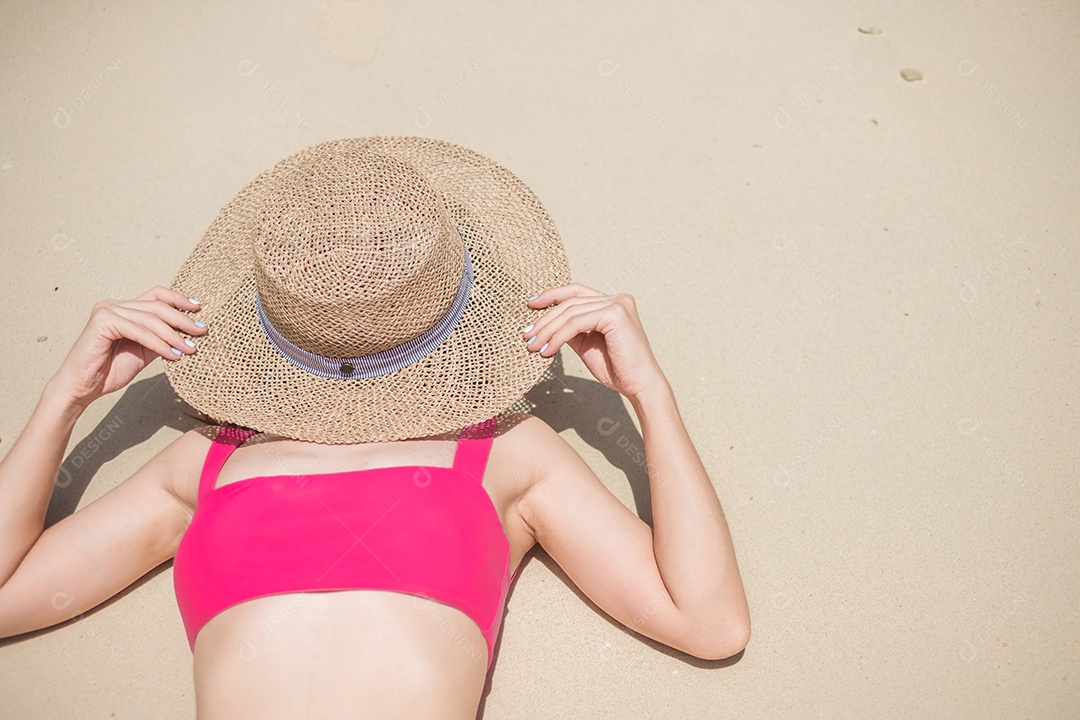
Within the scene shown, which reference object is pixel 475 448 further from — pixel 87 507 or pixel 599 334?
pixel 87 507

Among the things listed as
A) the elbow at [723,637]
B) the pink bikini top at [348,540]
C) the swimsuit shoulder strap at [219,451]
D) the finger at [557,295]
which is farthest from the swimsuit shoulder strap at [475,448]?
the elbow at [723,637]

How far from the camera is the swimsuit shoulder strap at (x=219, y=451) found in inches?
60.5

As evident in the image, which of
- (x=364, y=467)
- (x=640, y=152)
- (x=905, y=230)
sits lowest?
(x=905, y=230)

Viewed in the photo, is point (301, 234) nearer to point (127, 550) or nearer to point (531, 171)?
point (127, 550)

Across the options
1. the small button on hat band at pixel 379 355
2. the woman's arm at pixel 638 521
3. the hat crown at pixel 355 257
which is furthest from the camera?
the woman's arm at pixel 638 521

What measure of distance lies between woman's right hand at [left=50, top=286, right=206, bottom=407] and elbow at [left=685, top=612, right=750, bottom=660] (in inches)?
45.1

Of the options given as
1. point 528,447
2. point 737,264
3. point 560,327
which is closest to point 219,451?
point 528,447

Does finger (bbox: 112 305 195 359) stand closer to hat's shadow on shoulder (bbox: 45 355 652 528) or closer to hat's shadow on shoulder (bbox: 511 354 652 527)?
hat's shadow on shoulder (bbox: 45 355 652 528)

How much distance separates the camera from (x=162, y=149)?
2.64 meters

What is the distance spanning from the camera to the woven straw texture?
1348 mm

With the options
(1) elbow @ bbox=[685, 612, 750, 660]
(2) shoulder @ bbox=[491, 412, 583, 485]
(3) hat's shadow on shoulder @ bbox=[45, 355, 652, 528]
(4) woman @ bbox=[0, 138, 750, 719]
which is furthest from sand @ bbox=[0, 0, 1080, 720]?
(2) shoulder @ bbox=[491, 412, 583, 485]

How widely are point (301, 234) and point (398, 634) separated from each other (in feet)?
2.25

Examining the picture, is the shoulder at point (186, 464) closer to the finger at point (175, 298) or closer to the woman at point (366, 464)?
the woman at point (366, 464)

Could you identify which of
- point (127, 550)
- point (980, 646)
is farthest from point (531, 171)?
point (980, 646)
